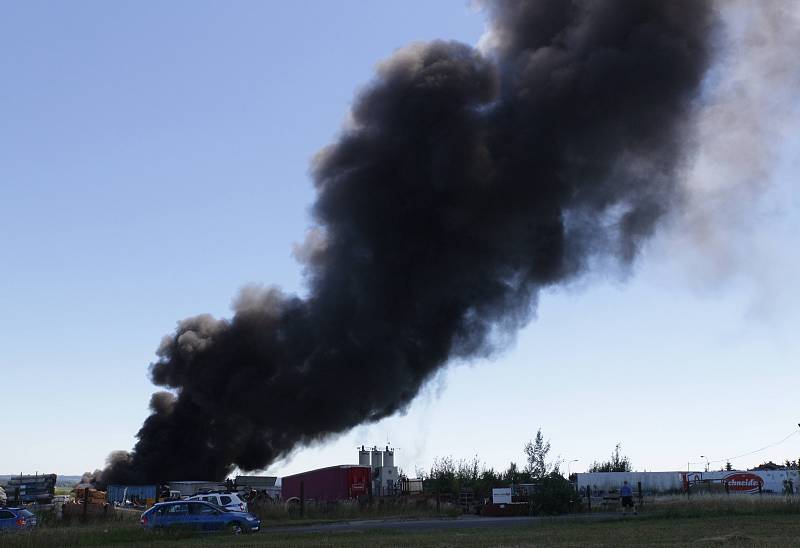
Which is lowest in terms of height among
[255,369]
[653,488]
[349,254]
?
[653,488]

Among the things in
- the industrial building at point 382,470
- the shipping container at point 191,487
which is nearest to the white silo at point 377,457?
the industrial building at point 382,470

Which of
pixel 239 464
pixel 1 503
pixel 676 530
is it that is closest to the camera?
pixel 676 530

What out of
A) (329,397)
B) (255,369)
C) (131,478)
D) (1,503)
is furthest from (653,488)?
(1,503)

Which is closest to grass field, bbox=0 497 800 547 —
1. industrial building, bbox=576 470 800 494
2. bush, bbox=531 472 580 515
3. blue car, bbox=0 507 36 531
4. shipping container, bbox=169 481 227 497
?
blue car, bbox=0 507 36 531

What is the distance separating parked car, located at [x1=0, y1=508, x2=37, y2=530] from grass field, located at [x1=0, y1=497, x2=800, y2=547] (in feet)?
6.66

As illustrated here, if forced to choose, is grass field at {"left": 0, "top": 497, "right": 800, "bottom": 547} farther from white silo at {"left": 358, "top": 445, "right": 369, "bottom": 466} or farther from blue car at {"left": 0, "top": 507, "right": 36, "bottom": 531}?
white silo at {"left": 358, "top": 445, "right": 369, "bottom": 466}

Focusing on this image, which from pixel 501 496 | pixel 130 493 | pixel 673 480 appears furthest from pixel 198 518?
pixel 673 480

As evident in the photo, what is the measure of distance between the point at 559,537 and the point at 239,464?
1906 inches

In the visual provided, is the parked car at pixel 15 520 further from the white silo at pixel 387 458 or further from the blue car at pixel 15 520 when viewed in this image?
the white silo at pixel 387 458

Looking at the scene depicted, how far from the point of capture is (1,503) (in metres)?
45.1

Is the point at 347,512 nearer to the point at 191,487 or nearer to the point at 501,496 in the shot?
the point at 501,496

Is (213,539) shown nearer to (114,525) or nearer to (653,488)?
(114,525)

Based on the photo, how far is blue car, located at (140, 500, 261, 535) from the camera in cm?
2927

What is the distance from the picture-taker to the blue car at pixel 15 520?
30562 millimetres
